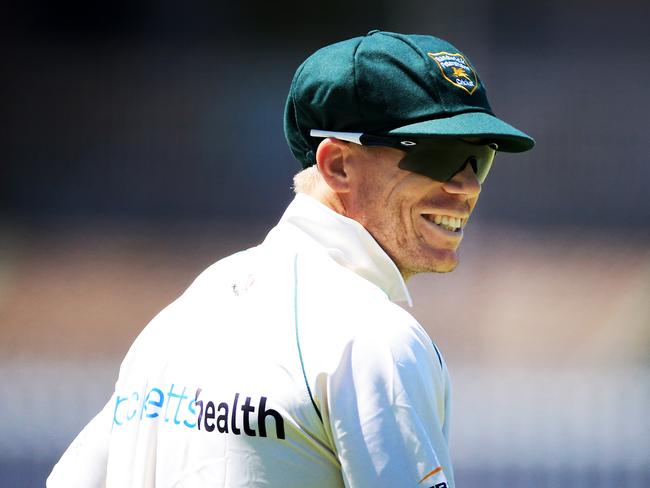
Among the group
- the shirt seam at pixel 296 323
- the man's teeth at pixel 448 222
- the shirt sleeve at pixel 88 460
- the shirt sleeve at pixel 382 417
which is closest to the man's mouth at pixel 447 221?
the man's teeth at pixel 448 222

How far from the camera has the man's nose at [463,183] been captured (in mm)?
1421

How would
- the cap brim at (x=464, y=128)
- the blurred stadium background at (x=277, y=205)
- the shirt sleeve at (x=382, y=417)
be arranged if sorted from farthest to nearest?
the blurred stadium background at (x=277, y=205)
the cap brim at (x=464, y=128)
the shirt sleeve at (x=382, y=417)

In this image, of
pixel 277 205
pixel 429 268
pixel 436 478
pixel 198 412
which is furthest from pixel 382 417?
pixel 277 205

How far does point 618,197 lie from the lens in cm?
603

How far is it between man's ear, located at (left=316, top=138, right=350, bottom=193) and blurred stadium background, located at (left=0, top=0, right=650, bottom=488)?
344 cm

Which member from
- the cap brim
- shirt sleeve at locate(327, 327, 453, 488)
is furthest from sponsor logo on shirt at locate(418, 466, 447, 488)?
the cap brim

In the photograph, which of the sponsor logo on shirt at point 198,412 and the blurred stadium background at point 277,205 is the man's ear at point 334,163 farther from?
the blurred stadium background at point 277,205

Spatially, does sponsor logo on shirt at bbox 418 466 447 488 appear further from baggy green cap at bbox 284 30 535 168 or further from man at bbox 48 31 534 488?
baggy green cap at bbox 284 30 535 168

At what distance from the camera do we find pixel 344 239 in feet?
4.41

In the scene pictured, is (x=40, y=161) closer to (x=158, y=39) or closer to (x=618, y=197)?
(x=158, y=39)

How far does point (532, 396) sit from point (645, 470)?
1.97 feet

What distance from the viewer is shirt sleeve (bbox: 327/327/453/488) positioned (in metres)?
1.10

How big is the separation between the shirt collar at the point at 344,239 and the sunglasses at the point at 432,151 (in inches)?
3.9

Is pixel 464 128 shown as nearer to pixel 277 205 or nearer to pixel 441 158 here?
pixel 441 158
